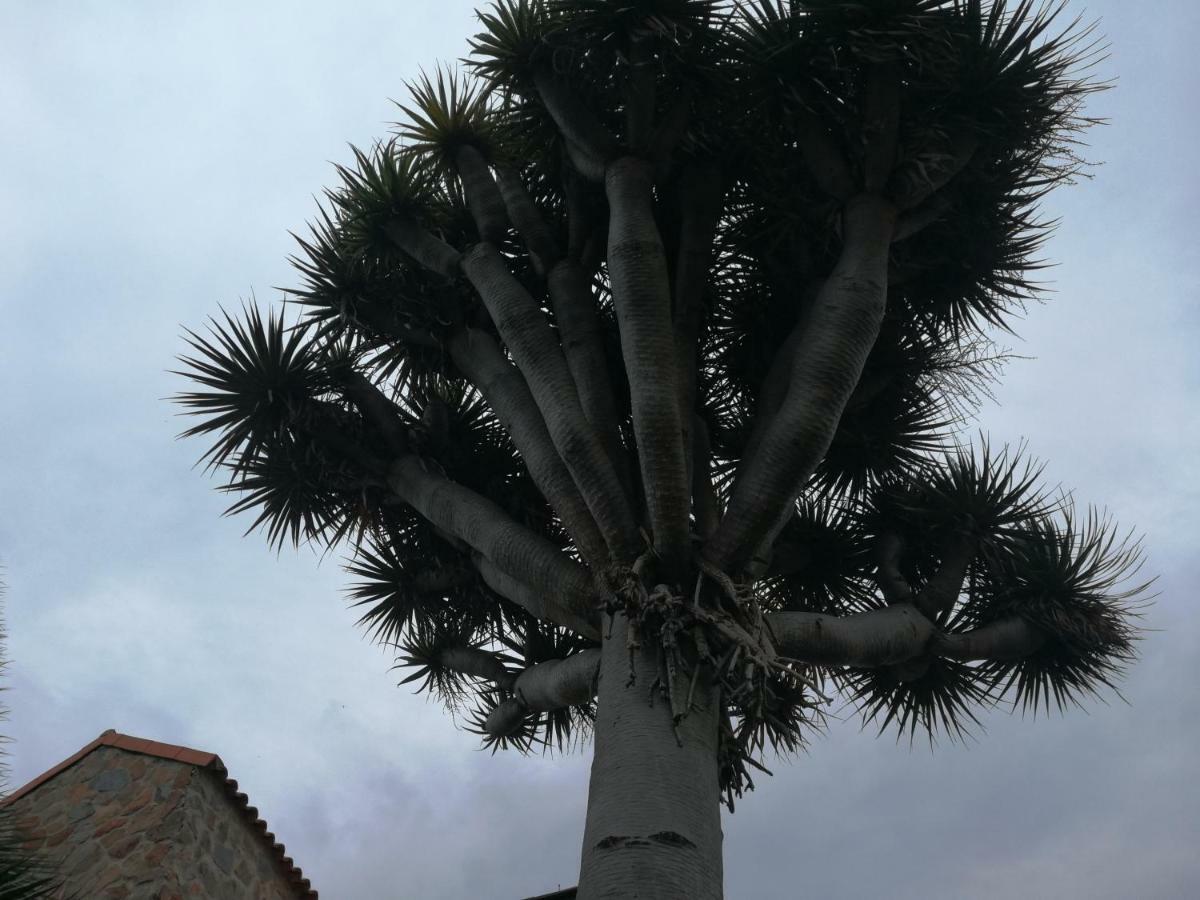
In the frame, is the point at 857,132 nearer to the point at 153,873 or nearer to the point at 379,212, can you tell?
the point at 379,212

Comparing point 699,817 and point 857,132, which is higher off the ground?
point 857,132

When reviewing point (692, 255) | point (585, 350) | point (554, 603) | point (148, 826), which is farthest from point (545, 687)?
point (692, 255)

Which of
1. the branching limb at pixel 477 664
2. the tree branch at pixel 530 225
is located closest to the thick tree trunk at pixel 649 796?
the branching limb at pixel 477 664

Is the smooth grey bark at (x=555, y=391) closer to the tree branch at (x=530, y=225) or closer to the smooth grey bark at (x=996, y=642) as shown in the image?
the tree branch at (x=530, y=225)

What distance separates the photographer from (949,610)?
7465 millimetres

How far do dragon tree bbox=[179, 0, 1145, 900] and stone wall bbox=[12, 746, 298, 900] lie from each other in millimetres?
1919

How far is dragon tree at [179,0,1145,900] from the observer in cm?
576

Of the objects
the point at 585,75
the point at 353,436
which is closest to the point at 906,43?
the point at 585,75

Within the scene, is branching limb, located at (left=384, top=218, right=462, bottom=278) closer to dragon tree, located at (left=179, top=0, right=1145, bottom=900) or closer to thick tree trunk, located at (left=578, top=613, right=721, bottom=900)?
dragon tree, located at (left=179, top=0, right=1145, bottom=900)

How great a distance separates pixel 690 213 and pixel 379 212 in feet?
7.16

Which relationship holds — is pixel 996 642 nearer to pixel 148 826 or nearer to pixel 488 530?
pixel 488 530

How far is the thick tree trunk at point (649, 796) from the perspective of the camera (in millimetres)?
4691

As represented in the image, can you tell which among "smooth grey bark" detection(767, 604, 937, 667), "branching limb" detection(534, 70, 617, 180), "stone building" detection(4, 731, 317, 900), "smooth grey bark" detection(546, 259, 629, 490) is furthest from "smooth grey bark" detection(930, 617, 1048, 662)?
"stone building" detection(4, 731, 317, 900)

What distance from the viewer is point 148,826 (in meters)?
6.27
